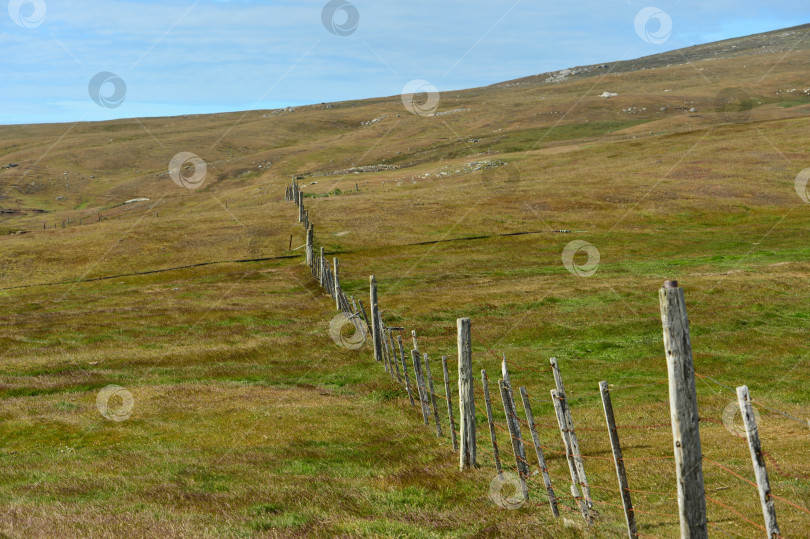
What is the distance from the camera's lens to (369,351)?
3478 cm

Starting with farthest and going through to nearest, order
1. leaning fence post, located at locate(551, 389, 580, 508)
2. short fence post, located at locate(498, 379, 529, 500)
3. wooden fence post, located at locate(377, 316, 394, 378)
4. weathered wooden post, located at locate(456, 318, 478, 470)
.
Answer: wooden fence post, located at locate(377, 316, 394, 378) < weathered wooden post, located at locate(456, 318, 478, 470) < short fence post, located at locate(498, 379, 529, 500) < leaning fence post, located at locate(551, 389, 580, 508)

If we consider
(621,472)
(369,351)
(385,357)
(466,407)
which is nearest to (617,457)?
(621,472)

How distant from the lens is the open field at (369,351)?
13.0 m

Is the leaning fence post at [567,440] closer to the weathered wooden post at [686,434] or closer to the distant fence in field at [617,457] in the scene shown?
the distant fence in field at [617,457]

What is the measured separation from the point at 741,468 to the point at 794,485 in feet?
5.86

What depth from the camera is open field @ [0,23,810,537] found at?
12953mm

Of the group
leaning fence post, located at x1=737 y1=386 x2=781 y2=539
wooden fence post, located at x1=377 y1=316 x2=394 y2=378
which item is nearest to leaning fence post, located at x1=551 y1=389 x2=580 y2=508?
leaning fence post, located at x1=737 y1=386 x2=781 y2=539

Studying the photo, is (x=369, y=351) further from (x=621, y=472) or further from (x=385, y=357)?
(x=621, y=472)

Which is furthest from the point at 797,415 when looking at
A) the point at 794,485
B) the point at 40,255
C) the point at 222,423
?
the point at 40,255

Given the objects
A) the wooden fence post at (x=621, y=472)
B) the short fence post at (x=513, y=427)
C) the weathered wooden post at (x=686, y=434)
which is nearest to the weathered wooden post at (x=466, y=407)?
the short fence post at (x=513, y=427)

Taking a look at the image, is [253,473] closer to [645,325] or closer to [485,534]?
[485,534]

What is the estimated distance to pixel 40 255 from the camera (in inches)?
2835

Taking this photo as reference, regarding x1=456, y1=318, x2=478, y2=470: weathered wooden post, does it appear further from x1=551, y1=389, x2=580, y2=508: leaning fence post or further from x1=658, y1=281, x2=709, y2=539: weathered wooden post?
x1=658, y1=281, x2=709, y2=539: weathered wooden post

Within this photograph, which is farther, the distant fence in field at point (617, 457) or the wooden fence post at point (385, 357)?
the wooden fence post at point (385, 357)
